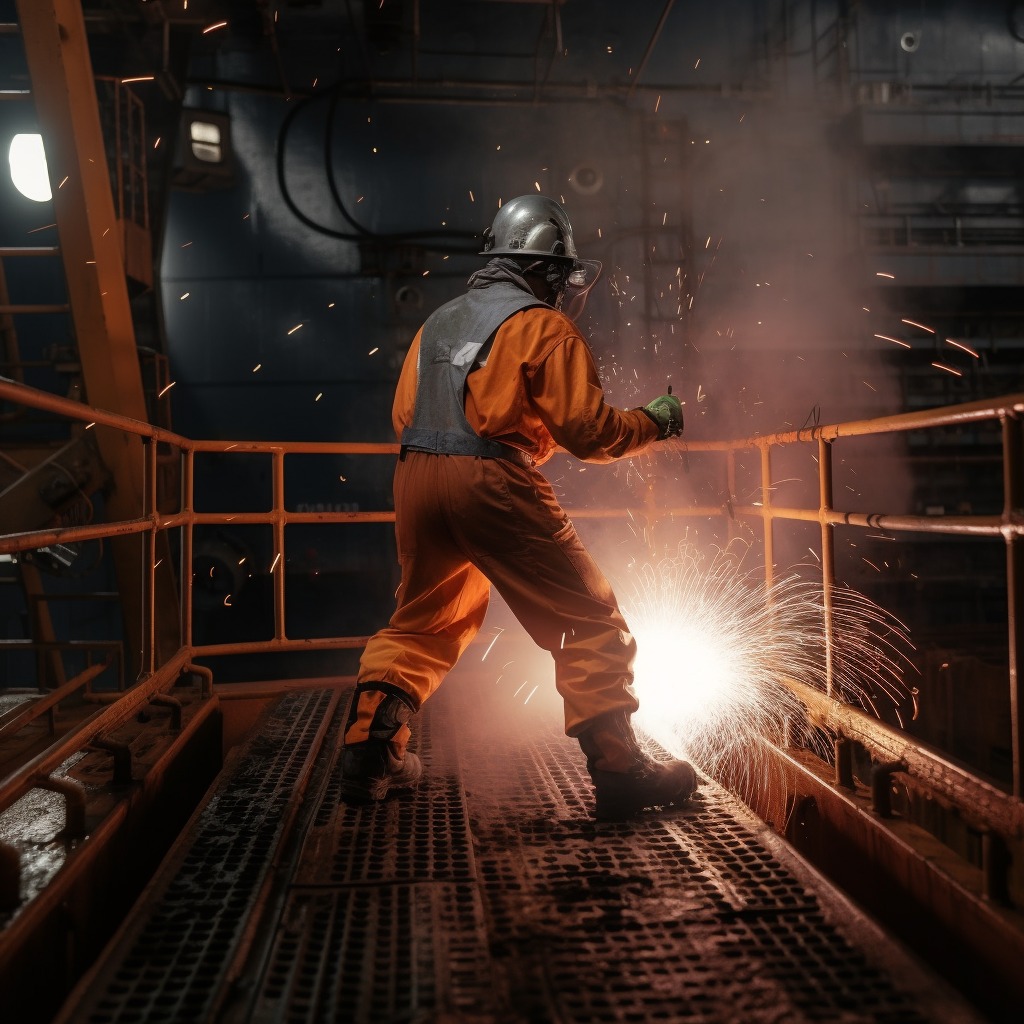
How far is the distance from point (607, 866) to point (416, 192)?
6.34 m

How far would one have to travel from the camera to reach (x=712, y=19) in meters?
7.46

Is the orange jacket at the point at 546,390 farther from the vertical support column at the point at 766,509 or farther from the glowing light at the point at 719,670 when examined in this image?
the vertical support column at the point at 766,509

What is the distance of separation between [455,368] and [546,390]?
26 cm

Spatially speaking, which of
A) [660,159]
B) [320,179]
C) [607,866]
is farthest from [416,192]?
[607,866]

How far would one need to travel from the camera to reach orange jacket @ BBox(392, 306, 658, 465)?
2.19m

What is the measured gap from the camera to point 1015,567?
1.71 meters

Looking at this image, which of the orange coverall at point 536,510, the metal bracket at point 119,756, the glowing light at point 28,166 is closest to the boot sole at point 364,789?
the orange coverall at point 536,510

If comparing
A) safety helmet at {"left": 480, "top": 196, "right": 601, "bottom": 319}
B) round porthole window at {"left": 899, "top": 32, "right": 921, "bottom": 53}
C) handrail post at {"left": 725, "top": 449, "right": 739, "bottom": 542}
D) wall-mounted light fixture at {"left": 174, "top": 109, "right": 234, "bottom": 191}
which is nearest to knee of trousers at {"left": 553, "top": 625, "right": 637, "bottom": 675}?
safety helmet at {"left": 480, "top": 196, "right": 601, "bottom": 319}

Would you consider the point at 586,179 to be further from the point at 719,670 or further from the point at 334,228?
the point at 719,670

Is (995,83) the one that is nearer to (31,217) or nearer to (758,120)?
(758,120)

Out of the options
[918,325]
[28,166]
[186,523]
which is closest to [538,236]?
[186,523]

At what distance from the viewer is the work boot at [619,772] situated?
219cm

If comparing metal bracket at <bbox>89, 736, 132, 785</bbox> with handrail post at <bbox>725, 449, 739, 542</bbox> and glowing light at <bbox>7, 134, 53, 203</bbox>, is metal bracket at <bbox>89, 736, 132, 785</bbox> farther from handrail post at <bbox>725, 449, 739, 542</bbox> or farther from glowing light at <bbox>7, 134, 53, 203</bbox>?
glowing light at <bbox>7, 134, 53, 203</bbox>

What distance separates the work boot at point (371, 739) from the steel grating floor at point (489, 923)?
2.2 inches
